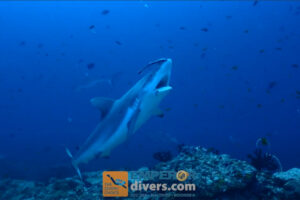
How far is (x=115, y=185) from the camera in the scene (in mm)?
5605

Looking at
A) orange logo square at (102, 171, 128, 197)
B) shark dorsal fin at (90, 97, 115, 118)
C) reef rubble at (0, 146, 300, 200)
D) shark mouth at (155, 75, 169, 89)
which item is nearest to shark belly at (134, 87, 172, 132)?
shark mouth at (155, 75, 169, 89)

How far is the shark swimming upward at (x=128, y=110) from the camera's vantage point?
307cm

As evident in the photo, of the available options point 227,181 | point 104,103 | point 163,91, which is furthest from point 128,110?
point 227,181

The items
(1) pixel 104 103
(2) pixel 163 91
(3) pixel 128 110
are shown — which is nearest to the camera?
(2) pixel 163 91

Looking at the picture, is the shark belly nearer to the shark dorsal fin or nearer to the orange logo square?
the shark dorsal fin

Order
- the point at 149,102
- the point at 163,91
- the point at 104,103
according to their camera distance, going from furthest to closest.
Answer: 1. the point at 104,103
2. the point at 149,102
3. the point at 163,91

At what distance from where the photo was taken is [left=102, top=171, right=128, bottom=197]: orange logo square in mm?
5282

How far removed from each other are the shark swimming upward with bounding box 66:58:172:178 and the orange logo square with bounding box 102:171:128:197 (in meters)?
1.82

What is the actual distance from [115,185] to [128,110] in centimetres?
315

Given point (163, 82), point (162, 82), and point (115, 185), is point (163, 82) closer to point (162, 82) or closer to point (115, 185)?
point (162, 82)

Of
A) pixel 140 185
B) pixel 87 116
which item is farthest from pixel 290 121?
pixel 140 185

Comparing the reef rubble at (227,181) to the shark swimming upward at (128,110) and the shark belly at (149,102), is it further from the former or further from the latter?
the shark belly at (149,102)

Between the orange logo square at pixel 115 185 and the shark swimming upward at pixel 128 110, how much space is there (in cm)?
182

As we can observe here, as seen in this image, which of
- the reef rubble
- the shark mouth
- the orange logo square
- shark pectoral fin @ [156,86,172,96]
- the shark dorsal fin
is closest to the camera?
shark pectoral fin @ [156,86,172,96]
